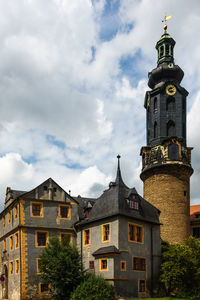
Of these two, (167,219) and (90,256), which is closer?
(90,256)

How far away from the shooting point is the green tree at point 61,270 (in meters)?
28.6

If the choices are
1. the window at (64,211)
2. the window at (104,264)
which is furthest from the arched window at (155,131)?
the window at (104,264)

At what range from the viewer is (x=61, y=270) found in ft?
93.9

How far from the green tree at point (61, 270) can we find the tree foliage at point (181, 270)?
860cm

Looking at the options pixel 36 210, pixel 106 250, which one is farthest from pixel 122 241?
pixel 36 210

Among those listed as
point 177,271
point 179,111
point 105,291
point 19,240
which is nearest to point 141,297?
point 177,271

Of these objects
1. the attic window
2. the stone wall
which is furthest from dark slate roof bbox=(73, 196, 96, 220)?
the stone wall

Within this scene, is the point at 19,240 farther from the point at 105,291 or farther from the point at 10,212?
the point at 105,291

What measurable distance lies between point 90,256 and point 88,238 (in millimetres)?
1911

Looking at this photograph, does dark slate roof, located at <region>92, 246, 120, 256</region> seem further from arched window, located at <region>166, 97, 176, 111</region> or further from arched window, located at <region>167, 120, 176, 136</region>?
arched window, located at <region>166, 97, 176, 111</region>

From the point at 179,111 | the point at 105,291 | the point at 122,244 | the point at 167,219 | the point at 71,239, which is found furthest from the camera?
the point at 179,111

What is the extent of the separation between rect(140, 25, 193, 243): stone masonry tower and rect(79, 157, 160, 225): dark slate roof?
31.3 ft

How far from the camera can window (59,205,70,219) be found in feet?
119

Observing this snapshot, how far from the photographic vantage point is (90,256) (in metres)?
32.6
